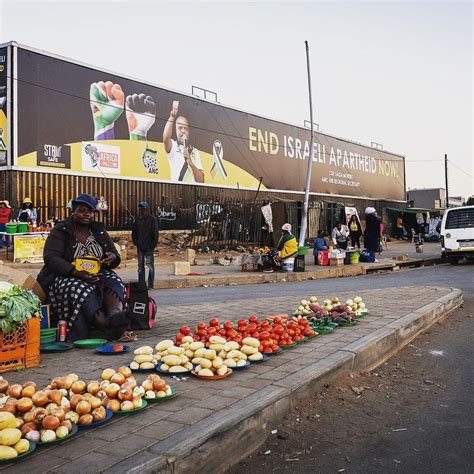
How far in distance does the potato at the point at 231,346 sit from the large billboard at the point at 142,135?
17489 mm

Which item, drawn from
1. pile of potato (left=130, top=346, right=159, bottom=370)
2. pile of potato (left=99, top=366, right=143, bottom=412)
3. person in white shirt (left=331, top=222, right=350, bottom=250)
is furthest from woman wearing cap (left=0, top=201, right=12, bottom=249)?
pile of potato (left=99, top=366, right=143, bottom=412)

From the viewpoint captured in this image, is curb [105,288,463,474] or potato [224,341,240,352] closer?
curb [105,288,463,474]

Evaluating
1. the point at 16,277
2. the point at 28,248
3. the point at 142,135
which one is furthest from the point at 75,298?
the point at 142,135

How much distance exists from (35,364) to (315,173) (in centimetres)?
3580

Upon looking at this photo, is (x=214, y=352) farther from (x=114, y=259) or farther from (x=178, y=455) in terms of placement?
(x=114, y=259)

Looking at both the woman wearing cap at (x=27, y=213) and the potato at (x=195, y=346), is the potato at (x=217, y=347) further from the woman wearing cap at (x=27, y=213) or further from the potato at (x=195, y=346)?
the woman wearing cap at (x=27, y=213)

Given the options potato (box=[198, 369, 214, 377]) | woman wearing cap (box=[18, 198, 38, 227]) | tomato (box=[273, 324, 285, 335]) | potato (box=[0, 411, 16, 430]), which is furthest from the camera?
woman wearing cap (box=[18, 198, 38, 227])

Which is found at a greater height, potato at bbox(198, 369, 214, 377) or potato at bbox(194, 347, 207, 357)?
potato at bbox(194, 347, 207, 357)

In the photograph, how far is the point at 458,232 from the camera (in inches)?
756

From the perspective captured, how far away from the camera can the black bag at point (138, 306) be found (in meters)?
6.09

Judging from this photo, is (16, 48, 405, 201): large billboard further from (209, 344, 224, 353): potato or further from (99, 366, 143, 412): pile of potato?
(99, 366, 143, 412): pile of potato

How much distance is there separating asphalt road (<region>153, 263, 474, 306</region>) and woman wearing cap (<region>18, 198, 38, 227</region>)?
28.2 feet

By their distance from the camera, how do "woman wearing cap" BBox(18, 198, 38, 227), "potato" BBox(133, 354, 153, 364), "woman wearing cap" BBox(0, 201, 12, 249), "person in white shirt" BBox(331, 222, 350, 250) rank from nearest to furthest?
1. "potato" BBox(133, 354, 153, 364)
2. "woman wearing cap" BBox(0, 201, 12, 249)
3. "woman wearing cap" BBox(18, 198, 38, 227)
4. "person in white shirt" BBox(331, 222, 350, 250)

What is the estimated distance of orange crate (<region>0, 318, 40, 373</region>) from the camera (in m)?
4.33
